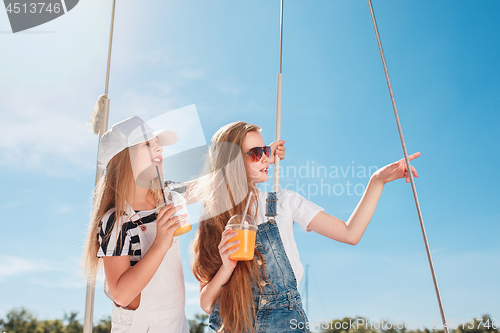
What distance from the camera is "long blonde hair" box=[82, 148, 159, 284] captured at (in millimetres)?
1877

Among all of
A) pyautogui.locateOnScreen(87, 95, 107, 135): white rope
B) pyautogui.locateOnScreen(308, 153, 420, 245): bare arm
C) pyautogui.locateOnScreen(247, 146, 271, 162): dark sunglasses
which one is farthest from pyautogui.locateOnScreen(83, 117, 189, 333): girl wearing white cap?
pyautogui.locateOnScreen(87, 95, 107, 135): white rope

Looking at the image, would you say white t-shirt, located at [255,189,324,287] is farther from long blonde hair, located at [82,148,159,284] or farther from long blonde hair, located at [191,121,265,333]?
long blonde hair, located at [82,148,159,284]

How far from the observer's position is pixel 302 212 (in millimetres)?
1961

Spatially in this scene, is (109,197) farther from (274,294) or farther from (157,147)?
(274,294)

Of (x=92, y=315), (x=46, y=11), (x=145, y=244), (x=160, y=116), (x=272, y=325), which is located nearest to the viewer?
(x=272, y=325)

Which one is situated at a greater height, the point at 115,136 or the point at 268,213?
the point at 115,136

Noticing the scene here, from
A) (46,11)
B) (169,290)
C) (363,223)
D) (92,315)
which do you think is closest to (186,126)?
(169,290)

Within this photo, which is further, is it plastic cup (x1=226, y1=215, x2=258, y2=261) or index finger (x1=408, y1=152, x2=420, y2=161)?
index finger (x1=408, y1=152, x2=420, y2=161)

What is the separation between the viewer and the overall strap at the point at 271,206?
191 cm

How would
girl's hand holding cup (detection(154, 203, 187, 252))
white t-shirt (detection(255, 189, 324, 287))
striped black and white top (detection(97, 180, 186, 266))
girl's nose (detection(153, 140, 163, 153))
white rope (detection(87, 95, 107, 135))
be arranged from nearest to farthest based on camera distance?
1. girl's hand holding cup (detection(154, 203, 187, 252))
2. striped black and white top (detection(97, 180, 186, 266))
3. white t-shirt (detection(255, 189, 324, 287))
4. girl's nose (detection(153, 140, 163, 153))
5. white rope (detection(87, 95, 107, 135))

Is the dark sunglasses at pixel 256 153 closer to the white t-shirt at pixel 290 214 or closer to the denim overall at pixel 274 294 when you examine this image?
the white t-shirt at pixel 290 214

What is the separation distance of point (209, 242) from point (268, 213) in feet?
1.11

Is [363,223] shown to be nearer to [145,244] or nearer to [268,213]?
[268,213]

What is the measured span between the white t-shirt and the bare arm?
4 centimetres
